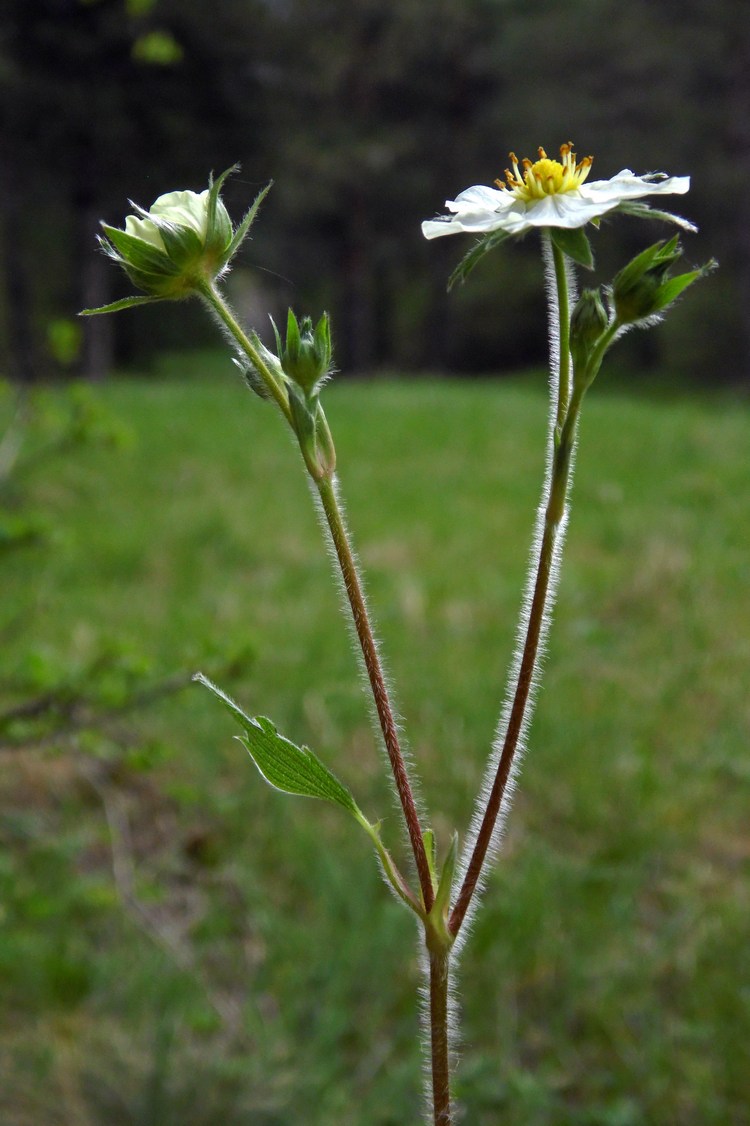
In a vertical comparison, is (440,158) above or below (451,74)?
below

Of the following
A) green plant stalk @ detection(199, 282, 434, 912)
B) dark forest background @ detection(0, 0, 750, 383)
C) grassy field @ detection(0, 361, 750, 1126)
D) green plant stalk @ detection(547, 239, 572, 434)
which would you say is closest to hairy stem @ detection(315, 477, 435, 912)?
green plant stalk @ detection(199, 282, 434, 912)

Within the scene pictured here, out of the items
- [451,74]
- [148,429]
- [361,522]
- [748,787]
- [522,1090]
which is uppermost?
[451,74]

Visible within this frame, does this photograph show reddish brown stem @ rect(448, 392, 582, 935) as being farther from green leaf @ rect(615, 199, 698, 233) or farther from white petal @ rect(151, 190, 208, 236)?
white petal @ rect(151, 190, 208, 236)

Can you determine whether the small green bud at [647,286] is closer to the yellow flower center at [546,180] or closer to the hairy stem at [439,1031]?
the yellow flower center at [546,180]

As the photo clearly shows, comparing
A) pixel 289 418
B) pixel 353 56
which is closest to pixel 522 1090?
pixel 289 418

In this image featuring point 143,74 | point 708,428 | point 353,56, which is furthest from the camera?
point 353,56

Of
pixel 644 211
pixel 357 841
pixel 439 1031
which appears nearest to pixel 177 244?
pixel 644 211

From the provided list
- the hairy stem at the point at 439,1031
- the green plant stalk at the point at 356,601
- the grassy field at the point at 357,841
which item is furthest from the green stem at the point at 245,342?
the grassy field at the point at 357,841

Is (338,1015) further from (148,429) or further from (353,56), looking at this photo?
(353,56)

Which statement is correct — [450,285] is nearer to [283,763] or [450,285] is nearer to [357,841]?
[283,763]
